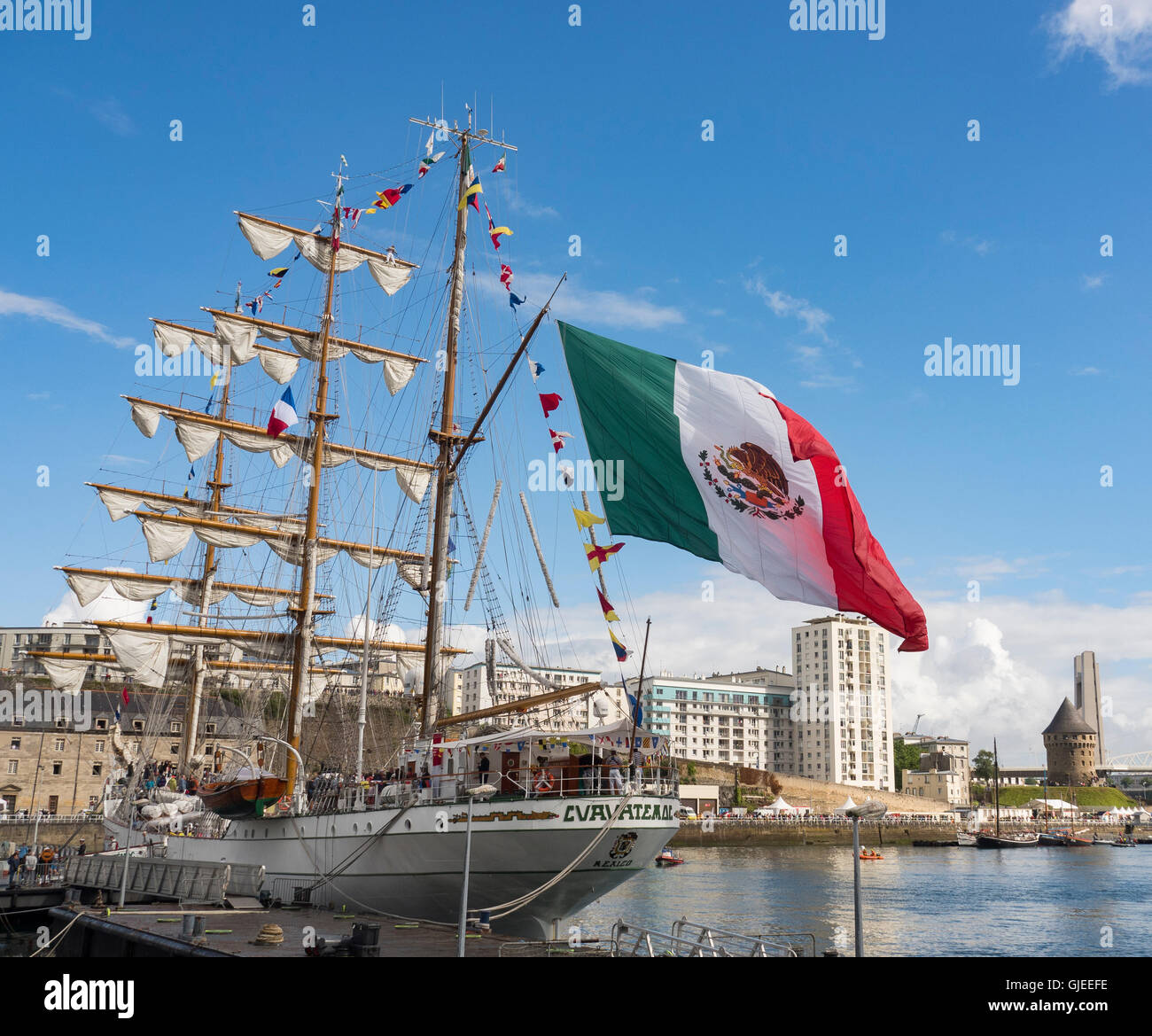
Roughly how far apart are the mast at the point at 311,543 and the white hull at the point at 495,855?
7.92 metres

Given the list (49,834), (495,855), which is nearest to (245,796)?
(495,855)

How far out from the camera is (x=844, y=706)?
580ft

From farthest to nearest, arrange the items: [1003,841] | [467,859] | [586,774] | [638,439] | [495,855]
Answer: [1003,841], [586,774], [495,855], [638,439], [467,859]

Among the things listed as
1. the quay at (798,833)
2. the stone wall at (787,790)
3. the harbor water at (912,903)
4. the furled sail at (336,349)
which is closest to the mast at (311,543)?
the furled sail at (336,349)

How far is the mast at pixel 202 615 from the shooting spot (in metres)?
55.3

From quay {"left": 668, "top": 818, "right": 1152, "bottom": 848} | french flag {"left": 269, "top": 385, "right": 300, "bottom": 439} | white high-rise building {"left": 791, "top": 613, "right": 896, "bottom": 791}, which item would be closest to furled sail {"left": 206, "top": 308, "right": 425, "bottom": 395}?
french flag {"left": 269, "top": 385, "right": 300, "bottom": 439}

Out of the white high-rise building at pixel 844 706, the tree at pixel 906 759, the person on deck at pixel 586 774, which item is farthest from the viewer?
the tree at pixel 906 759

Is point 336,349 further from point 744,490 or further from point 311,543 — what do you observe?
point 744,490

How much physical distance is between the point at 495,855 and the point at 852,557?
1383cm

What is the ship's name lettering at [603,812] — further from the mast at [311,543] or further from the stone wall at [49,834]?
the stone wall at [49,834]

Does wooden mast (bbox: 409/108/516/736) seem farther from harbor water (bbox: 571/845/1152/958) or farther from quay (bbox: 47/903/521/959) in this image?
harbor water (bbox: 571/845/1152/958)

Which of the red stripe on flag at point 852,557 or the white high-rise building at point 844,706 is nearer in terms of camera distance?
the red stripe on flag at point 852,557
